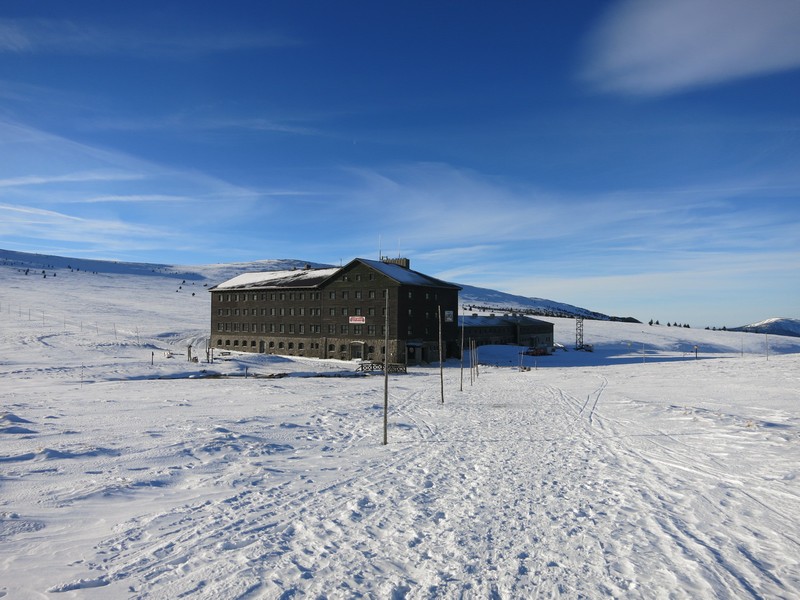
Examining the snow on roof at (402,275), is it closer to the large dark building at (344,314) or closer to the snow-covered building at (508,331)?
the large dark building at (344,314)

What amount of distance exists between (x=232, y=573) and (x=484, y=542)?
4545 millimetres

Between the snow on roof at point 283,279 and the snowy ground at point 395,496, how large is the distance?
131ft

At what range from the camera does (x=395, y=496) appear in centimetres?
1220

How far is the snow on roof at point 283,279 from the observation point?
70188 mm

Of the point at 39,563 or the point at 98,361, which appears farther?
the point at 98,361

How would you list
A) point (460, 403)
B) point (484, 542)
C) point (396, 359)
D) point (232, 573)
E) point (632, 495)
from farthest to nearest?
point (396, 359) → point (460, 403) → point (632, 495) → point (484, 542) → point (232, 573)

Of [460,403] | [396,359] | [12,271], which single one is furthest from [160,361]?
[12,271]

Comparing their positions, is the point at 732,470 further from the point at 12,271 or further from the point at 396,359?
the point at 12,271

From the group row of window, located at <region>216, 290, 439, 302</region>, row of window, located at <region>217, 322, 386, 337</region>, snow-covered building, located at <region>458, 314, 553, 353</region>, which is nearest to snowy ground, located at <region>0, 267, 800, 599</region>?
row of window, located at <region>217, 322, 386, 337</region>

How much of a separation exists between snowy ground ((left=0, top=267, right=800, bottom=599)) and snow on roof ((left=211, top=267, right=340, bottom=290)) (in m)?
40.1

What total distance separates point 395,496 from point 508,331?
239ft

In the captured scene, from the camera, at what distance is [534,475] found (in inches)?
565

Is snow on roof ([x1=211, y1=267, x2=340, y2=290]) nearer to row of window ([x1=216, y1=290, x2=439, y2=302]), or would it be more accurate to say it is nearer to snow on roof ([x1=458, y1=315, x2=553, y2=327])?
row of window ([x1=216, y1=290, x2=439, y2=302])

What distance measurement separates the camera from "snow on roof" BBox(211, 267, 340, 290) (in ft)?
230
